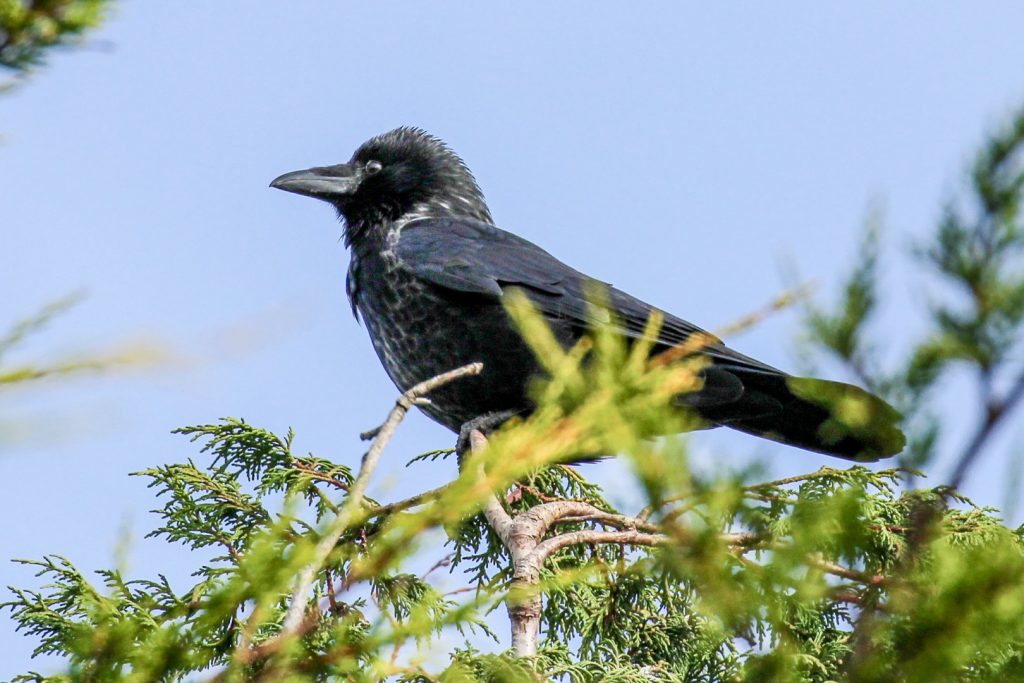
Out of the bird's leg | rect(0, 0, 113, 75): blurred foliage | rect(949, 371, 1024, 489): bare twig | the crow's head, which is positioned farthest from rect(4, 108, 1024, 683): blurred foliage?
the crow's head

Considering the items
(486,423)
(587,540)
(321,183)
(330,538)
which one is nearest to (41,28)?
(330,538)

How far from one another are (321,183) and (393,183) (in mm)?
352

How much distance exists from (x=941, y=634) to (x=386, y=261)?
4.22 meters

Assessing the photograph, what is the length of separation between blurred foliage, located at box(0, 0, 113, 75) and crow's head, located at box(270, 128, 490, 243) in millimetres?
4210

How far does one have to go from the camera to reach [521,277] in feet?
18.1

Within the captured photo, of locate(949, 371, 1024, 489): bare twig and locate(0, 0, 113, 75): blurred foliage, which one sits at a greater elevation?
locate(0, 0, 113, 75): blurred foliage

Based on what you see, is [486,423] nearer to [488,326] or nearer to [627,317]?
[488,326]

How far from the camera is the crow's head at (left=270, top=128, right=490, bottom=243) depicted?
248 inches

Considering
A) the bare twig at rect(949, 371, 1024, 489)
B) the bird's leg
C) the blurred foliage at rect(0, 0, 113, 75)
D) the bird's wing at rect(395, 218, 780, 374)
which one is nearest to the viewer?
the bare twig at rect(949, 371, 1024, 489)

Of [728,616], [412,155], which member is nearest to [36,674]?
[728,616]

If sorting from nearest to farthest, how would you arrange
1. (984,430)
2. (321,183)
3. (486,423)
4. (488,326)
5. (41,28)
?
(984,430) → (41,28) → (486,423) → (488,326) → (321,183)

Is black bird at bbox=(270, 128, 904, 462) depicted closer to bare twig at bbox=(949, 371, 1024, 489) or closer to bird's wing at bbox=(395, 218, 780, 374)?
bird's wing at bbox=(395, 218, 780, 374)

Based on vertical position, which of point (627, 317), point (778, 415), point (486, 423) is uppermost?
point (627, 317)

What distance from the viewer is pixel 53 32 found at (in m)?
1.90
